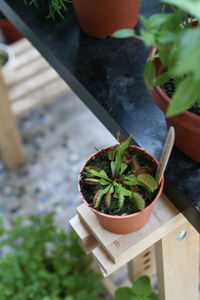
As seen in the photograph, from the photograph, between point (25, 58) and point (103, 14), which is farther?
point (25, 58)

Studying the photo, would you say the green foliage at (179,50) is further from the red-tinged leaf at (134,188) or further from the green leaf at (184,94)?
the red-tinged leaf at (134,188)

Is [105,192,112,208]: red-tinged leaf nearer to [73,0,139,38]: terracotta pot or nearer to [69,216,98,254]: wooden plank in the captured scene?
[69,216,98,254]: wooden plank

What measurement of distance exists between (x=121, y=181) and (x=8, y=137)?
44.7 inches

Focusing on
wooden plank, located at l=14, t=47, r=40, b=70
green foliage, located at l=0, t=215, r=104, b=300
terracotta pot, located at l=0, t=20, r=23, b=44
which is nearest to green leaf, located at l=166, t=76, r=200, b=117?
green foliage, located at l=0, t=215, r=104, b=300

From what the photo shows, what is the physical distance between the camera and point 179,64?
38 centimetres

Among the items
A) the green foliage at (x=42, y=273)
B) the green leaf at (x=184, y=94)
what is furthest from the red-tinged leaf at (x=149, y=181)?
the green foliage at (x=42, y=273)

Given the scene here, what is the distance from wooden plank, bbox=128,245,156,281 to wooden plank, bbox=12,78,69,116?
0.83 meters

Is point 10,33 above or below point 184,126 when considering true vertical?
below

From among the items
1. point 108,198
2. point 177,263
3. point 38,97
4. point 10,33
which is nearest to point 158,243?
point 177,263

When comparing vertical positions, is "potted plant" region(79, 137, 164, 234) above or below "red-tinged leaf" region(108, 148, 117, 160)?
below

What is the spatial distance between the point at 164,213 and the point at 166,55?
0.32 m

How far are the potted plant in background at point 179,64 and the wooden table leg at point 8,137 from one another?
0.95 meters

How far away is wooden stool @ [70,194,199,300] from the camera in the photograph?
68cm

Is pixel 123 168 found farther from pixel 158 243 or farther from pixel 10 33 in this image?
pixel 10 33
